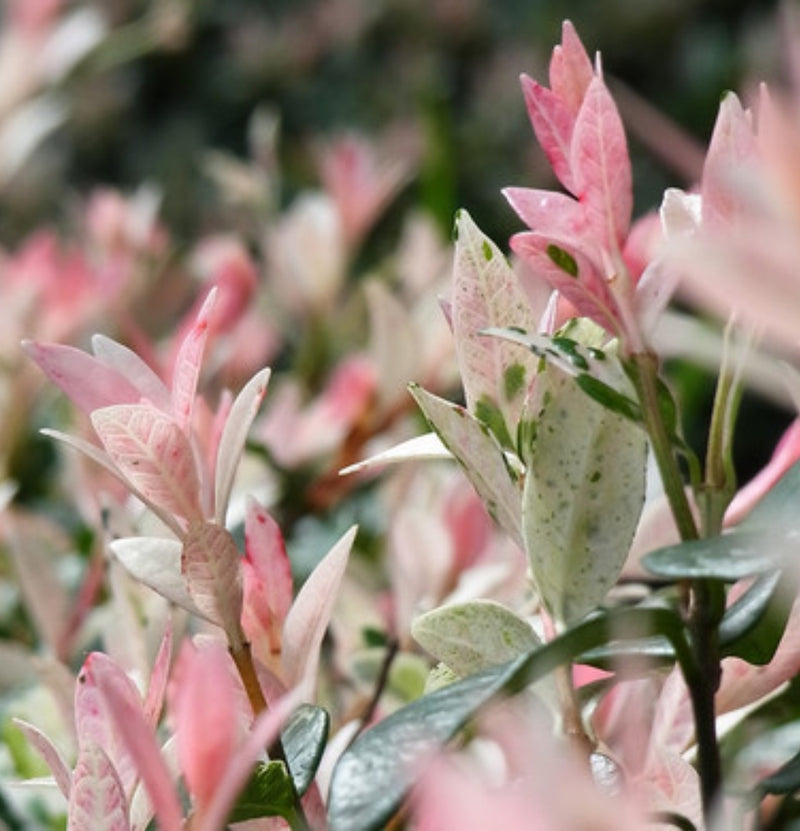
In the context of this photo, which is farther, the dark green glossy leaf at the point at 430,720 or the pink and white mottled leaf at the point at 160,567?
the pink and white mottled leaf at the point at 160,567

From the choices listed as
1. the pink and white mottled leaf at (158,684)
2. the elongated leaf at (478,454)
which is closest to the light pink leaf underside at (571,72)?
the elongated leaf at (478,454)

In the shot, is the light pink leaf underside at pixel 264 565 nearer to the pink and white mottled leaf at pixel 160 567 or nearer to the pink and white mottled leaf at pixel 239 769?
the pink and white mottled leaf at pixel 160 567

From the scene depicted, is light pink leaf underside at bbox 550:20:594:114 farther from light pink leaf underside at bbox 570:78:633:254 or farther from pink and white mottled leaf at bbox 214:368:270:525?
pink and white mottled leaf at bbox 214:368:270:525

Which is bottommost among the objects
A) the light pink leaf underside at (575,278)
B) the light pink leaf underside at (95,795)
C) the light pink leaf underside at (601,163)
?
the light pink leaf underside at (95,795)

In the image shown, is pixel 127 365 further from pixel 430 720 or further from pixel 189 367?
pixel 430 720

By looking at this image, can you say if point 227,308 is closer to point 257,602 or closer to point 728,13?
point 257,602

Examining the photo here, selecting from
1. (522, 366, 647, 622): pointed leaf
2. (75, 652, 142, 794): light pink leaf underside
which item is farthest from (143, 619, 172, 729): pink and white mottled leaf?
(522, 366, 647, 622): pointed leaf
